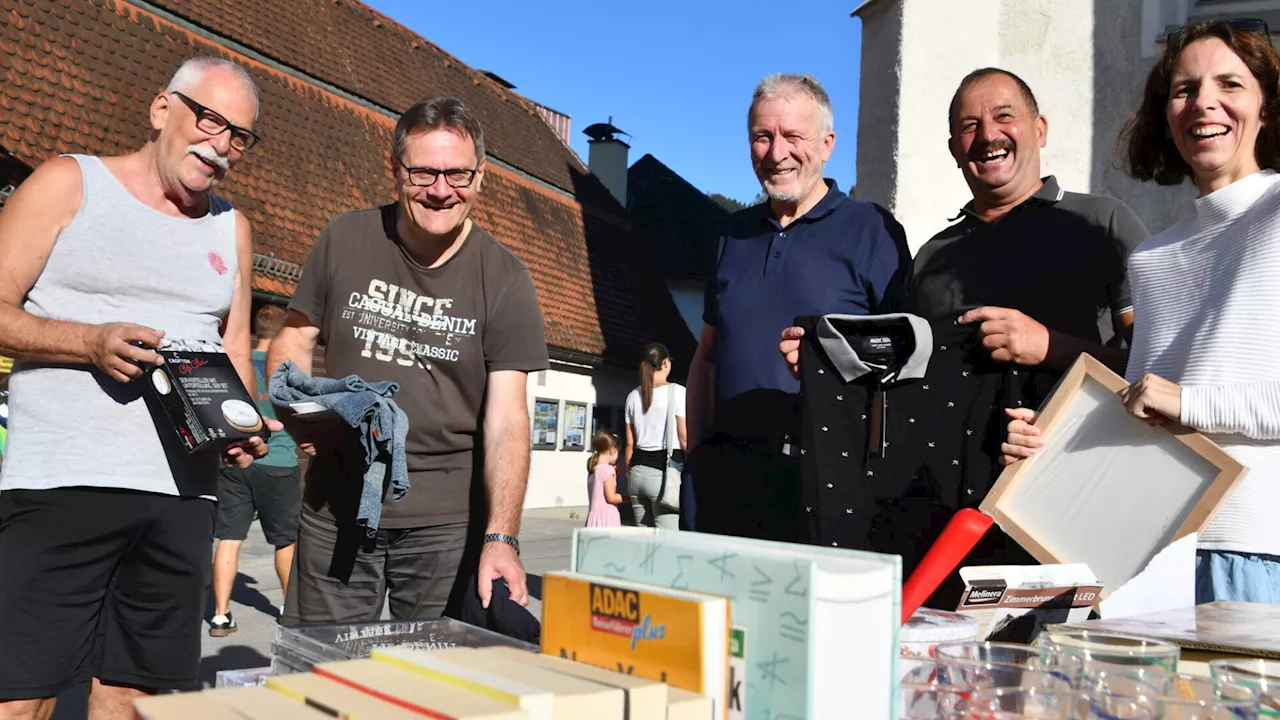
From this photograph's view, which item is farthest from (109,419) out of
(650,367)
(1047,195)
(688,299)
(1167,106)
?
(688,299)

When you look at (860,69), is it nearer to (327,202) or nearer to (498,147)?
(327,202)

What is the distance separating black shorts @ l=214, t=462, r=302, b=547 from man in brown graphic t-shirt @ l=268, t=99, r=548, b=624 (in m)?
4.12

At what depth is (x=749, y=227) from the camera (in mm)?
3508

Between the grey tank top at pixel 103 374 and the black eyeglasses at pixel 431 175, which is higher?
the black eyeglasses at pixel 431 175

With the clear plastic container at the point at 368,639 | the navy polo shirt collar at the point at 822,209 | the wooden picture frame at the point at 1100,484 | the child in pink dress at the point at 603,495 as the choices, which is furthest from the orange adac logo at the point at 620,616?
the child in pink dress at the point at 603,495

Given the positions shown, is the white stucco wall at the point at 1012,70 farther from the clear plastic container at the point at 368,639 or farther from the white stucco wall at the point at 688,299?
the white stucco wall at the point at 688,299

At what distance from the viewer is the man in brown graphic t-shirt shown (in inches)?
119

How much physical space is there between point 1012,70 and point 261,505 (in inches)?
275

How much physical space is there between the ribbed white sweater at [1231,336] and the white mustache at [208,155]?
8.11 ft

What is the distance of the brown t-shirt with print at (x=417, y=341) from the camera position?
10.1 ft

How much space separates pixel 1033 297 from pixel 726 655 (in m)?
2.10

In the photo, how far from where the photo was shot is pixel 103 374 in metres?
2.77

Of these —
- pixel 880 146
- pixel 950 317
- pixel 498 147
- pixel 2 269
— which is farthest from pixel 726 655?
pixel 498 147

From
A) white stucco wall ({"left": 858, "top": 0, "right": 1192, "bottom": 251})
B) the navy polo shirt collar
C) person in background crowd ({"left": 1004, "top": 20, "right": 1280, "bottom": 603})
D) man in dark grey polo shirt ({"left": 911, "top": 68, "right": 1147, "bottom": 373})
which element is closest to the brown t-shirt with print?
the navy polo shirt collar
